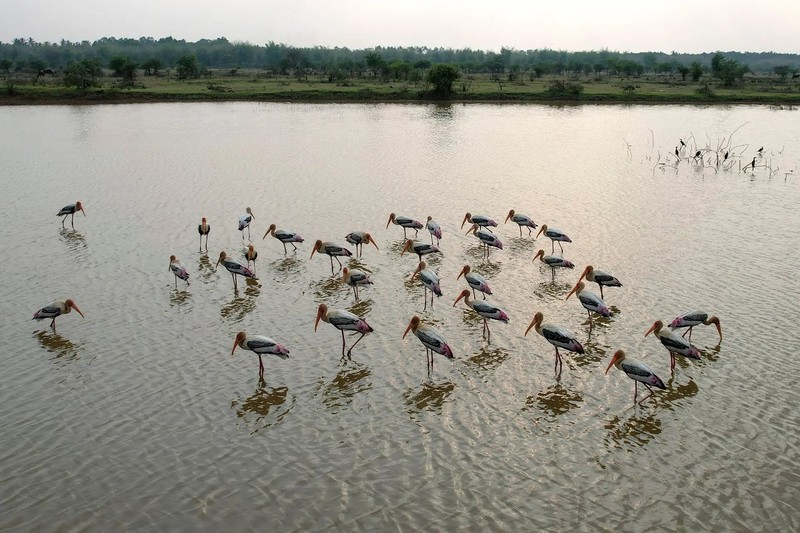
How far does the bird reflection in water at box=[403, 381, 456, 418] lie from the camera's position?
492 inches

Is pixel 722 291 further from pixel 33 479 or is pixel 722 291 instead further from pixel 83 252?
pixel 83 252

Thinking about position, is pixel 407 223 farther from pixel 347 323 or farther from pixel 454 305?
pixel 347 323

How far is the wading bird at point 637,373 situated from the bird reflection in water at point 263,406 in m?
6.39

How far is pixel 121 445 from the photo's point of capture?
11391 mm

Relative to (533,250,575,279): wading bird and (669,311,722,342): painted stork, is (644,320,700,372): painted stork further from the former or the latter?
(533,250,575,279): wading bird

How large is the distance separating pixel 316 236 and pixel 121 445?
12.8m

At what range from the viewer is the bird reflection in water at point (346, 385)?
12.7 m

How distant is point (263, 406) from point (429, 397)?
321 cm

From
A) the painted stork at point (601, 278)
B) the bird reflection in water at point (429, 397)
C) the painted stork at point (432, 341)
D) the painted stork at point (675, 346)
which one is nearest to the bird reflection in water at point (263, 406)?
the bird reflection in water at point (429, 397)

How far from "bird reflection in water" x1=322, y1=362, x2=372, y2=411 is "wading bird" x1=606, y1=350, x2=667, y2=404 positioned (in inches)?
193

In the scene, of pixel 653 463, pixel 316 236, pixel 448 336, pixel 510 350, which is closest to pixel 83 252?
pixel 316 236

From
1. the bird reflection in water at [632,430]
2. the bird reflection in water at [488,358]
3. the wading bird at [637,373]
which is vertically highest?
the wading bird at [637,373]

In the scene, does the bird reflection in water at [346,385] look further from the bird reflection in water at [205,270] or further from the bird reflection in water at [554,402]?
the bird reflection in water at [205,270]

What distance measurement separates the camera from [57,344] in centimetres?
1523
